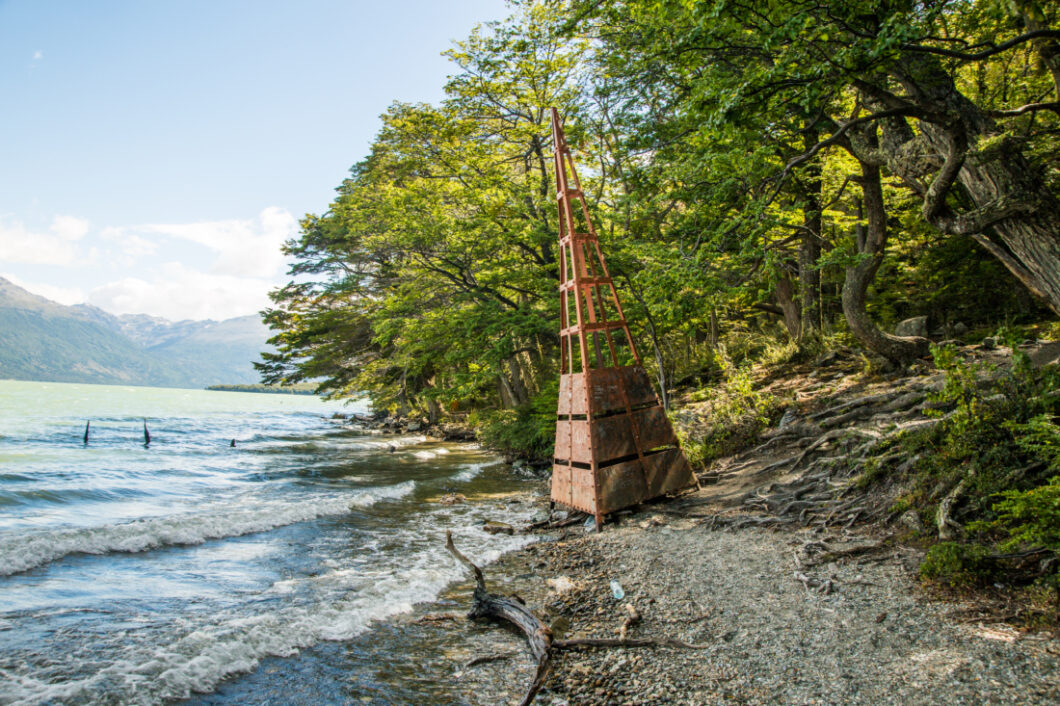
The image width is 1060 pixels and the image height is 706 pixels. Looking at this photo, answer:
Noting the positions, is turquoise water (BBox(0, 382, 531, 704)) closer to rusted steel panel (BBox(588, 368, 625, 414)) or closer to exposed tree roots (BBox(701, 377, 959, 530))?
rusted steel panel (BBox(588, 368, 625, 414))

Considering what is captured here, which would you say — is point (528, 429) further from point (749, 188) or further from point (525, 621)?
point (525, 621)

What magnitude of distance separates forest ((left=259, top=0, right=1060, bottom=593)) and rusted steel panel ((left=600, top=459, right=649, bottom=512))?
2.95 meters

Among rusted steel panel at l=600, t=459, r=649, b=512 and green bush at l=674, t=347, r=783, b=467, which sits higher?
green bush at l=674, t=347, r=783, b=467

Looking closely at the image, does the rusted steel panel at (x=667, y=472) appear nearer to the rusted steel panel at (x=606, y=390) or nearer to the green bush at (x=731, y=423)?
the rusted steel panel at (x=606, y=390)

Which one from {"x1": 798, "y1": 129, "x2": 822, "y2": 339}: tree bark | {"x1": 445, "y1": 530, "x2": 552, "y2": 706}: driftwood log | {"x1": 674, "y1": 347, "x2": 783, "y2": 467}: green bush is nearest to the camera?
{"x1": 445, "y1": 530, "x2": 552, "y2": 706}: driftwood log

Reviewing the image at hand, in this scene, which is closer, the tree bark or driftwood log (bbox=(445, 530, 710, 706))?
driftwood log (bbox=(445, 530, 710, 706))

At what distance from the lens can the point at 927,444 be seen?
5.68 m

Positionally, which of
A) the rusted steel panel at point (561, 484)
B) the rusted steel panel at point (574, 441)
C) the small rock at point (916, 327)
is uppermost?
the small rock at point (916, 327)

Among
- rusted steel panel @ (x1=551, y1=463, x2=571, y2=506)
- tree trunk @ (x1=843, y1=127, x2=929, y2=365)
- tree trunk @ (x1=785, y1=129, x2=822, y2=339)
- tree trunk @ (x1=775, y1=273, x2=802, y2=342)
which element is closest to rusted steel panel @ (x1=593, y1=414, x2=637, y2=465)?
rusted steel panel @ (x1=551, y1=463, x2=571, y2=506)

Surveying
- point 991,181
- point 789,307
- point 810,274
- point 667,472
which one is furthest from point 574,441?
point 789,307

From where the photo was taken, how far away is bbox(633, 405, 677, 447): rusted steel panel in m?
8.11

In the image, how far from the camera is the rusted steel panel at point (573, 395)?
310 inches

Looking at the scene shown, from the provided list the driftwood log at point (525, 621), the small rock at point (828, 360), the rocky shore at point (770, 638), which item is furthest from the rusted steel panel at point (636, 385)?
the small rock at point (828, 360)

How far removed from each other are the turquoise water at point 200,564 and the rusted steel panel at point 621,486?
5.15ft
